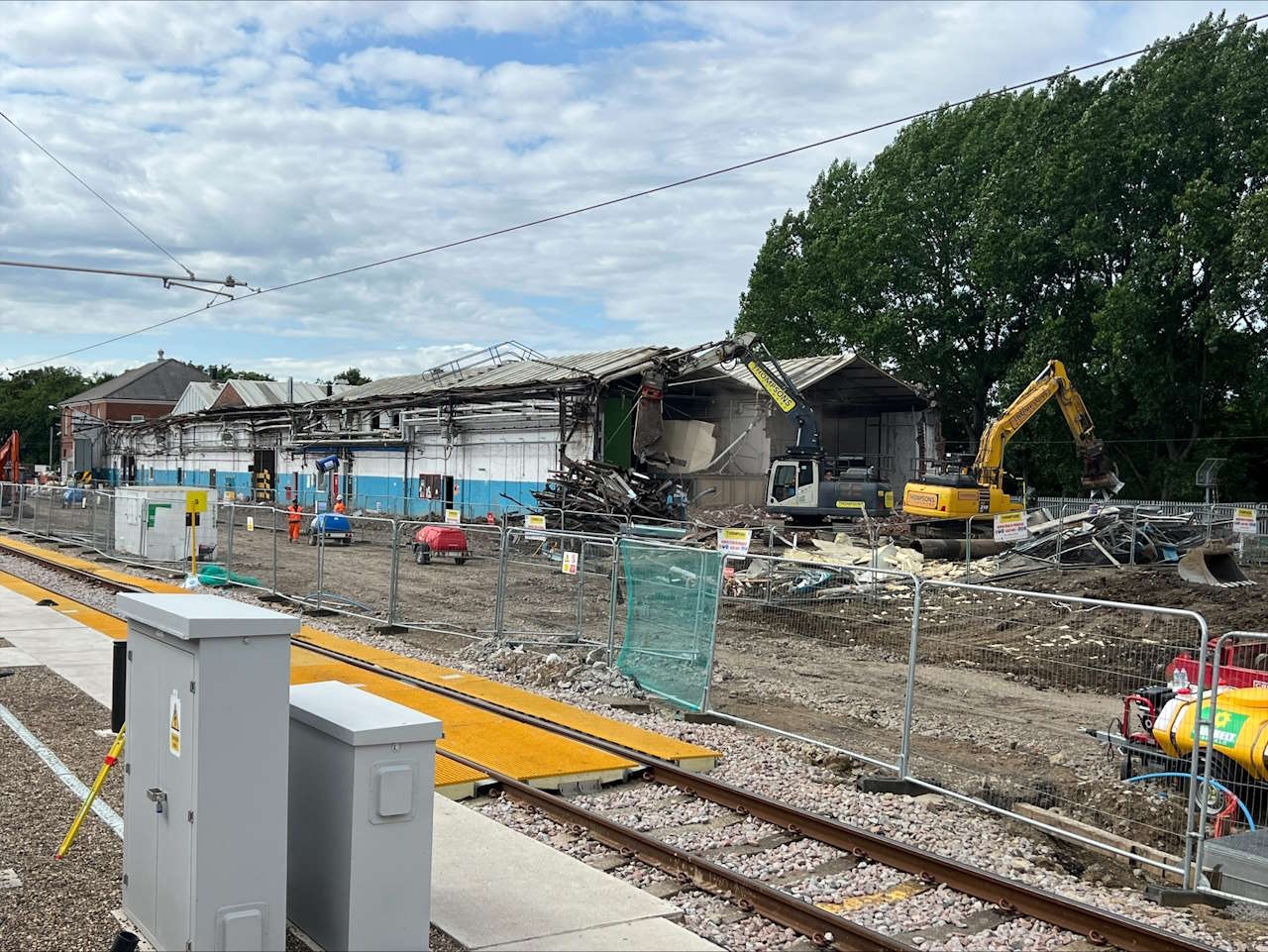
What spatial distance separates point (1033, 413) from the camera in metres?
35.5

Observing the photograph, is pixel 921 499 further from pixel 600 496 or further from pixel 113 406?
pixel 113 406

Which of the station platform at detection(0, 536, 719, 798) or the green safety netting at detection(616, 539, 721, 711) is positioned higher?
the green safety netting at detection(616, 539, 721, 711)

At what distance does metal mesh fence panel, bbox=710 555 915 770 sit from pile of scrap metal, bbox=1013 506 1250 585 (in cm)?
889

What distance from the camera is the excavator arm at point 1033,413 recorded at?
33.3 m

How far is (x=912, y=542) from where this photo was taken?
30672 millimetres

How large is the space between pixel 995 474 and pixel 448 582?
53.3 ft

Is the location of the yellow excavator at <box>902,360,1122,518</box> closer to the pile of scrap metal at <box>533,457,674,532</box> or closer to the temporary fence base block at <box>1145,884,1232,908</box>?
the pile of scrap metal at <box>533,457,674,532</box>

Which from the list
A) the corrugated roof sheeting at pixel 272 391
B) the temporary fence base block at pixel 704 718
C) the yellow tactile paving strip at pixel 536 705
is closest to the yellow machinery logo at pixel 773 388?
the yellow tactile paving strip at pixel 536 705

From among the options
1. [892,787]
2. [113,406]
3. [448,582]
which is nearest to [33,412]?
[113,406]

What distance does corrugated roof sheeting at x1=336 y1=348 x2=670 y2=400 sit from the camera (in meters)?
42.0

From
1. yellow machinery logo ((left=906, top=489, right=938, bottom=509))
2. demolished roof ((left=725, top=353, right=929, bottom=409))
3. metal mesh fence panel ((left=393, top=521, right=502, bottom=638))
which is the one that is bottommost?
metal mesh fence panel ((left=393, top=521, right=502, bottom=638))

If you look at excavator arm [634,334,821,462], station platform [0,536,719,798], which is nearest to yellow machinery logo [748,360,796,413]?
excavator arm [634,334,821,462]

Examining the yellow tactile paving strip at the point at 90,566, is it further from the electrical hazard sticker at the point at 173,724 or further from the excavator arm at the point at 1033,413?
the excavator arm at the point at 1033,413

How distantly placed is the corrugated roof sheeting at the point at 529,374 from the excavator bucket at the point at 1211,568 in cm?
2096
